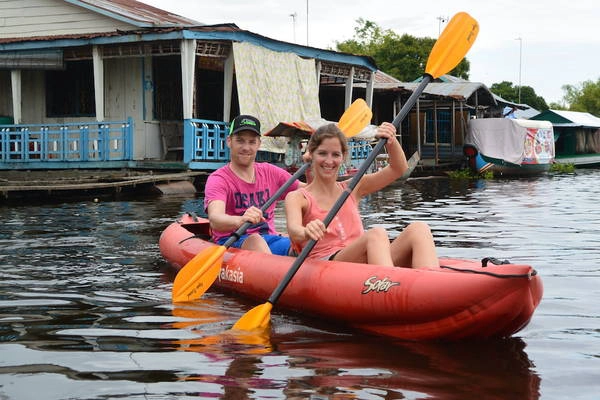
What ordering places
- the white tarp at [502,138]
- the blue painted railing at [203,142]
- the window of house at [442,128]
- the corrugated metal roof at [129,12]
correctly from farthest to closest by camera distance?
the window of house at [442,128] → the white tarp at [502,138] → the corrugated metal roof at [129,12] → the blue painted railing at [203,142]

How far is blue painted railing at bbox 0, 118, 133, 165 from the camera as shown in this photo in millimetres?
14977

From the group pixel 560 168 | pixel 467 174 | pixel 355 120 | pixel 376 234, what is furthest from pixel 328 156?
pixel 560 168

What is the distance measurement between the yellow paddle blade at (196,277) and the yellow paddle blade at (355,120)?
5.76 ft

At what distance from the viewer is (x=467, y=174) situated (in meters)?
23.6

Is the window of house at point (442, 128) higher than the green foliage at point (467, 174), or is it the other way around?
the window of house at point (442, 128)

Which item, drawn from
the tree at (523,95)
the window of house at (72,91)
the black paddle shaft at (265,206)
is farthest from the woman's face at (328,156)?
the tree at (523,95)

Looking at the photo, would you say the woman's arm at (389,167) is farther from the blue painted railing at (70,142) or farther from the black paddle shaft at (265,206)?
the blue painted railing at (70,142)

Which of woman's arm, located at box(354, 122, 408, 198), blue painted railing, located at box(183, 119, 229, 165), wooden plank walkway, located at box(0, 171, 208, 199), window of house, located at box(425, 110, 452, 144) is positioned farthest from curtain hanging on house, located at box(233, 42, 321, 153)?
window of house, located at box(425, 110, 452, 144)

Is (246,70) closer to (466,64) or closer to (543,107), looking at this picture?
(466,64)

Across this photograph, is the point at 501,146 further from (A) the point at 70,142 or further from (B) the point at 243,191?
(B) the point at 243,191

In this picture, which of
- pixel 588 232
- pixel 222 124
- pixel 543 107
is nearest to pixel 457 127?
pixel 222 124

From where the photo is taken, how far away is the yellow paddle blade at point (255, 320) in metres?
4.59

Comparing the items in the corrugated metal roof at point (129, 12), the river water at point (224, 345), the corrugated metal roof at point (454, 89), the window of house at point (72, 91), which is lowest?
the river water at point (224, 345)

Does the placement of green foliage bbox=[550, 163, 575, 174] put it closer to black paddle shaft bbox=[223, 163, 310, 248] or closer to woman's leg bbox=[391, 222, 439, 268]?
black paddle shaft bbox=[223, 163, 310, 248]
